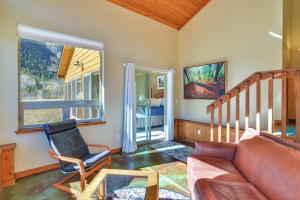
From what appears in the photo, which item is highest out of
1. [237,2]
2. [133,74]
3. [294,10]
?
[237,2]

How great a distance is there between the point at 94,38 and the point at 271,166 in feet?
12.1

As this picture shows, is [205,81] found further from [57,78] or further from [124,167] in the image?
[57,78]

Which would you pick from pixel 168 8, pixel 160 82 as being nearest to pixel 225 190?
pixel 160 82

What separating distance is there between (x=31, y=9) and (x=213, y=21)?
4.03 meters

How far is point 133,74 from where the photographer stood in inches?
173

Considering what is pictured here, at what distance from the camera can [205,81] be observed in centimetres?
491

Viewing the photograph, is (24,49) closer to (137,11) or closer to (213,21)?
(137,11)

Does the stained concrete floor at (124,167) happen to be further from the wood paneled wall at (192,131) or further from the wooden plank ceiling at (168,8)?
the wooden plank ceiling at (168,8)

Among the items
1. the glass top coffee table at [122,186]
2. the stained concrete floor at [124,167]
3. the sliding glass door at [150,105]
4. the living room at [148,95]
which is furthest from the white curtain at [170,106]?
the glass top coffee table at [122,186]

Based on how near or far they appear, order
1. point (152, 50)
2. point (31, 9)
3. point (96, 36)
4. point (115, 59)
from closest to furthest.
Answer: point (31, 9) → point (96, 36) → point (115, 59) → point (152, 50)

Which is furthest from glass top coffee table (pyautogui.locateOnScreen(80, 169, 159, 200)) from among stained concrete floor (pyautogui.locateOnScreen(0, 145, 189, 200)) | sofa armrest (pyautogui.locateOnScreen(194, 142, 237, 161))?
sofa armrest (pyautogui.locateOnScreen(194, 142, 237, 161))

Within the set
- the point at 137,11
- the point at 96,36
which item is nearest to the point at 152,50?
the point at 137,11

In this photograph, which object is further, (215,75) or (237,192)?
(215,75)

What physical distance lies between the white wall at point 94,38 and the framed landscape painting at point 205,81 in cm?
72
